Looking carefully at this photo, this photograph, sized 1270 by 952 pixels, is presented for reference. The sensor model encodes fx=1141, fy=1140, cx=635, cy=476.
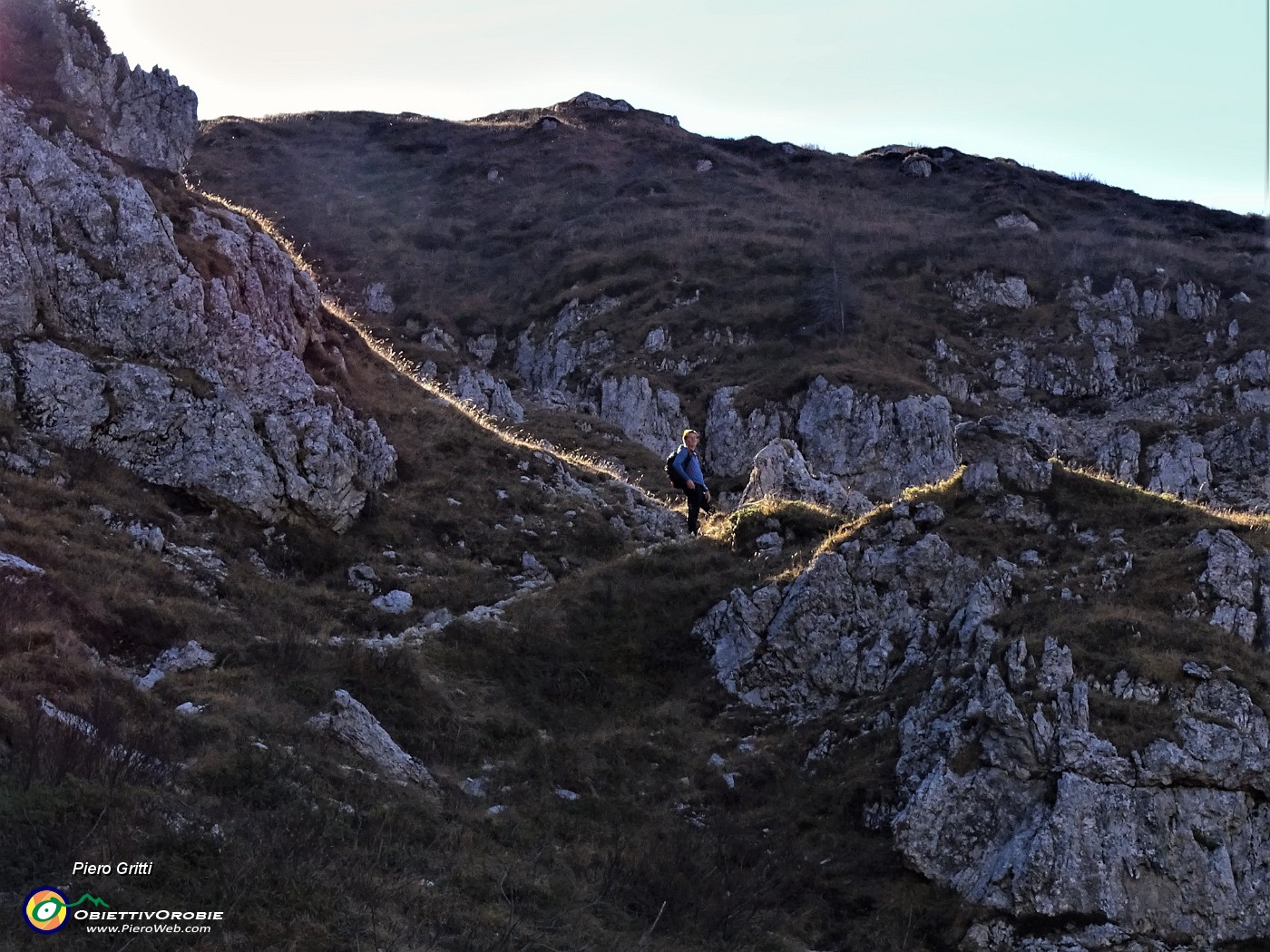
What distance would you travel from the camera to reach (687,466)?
25.1m

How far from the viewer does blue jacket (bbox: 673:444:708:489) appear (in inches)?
982

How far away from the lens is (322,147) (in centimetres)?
10488

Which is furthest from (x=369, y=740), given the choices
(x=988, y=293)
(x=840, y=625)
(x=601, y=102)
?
(x=601, y=102)

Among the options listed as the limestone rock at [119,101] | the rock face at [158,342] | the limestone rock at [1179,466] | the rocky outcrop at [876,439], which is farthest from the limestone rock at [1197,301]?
the limestone rock at [119,101]

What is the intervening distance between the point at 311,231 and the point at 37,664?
72086 millimetres

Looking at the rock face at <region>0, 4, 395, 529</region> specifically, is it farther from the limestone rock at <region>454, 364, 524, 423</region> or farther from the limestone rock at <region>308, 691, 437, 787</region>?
the limestone rock at <region>454, 364, 524, 423</region>

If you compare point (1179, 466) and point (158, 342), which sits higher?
point (1179, 466)

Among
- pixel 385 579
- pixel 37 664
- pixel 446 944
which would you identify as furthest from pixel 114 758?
pixel 385 579

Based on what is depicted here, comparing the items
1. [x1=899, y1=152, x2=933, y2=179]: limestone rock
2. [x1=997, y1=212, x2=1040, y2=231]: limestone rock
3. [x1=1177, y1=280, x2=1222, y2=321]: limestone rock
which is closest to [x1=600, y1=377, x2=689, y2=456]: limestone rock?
[x1=1177, y1=280, x2=1222, y2=321]: limestone rock

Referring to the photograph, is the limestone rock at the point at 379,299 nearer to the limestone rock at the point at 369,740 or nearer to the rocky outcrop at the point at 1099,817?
the limestone rock at the point at 369,740

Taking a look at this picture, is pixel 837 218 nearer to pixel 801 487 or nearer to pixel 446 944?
pixel 801 487

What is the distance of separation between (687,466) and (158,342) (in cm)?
1140

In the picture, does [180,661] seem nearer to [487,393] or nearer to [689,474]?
[689,474]

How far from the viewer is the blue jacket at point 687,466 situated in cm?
2494
